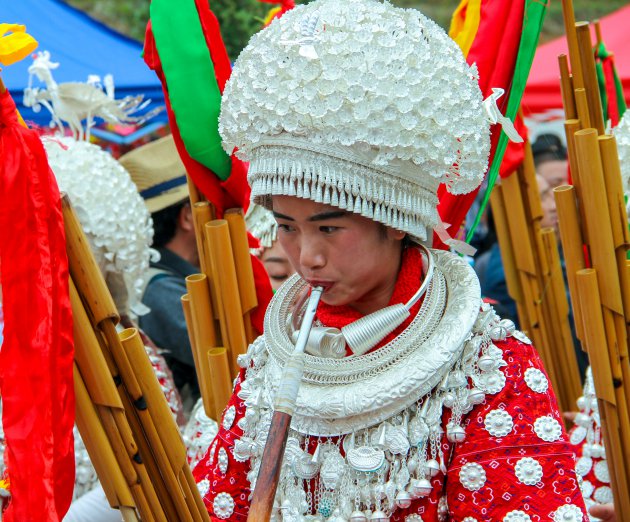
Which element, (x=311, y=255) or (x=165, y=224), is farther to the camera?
(x=165, y=224)

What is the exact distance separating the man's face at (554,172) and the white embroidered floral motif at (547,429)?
3.29 meters

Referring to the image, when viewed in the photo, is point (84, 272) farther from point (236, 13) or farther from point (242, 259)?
point (236, 13)

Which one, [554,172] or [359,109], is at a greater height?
[359,109]

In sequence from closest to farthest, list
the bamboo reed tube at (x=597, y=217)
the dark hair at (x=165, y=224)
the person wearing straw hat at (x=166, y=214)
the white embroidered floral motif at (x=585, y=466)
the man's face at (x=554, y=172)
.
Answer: the bamboo reed tube at (x=597, y=217)
the white embroidered floral motif at (x=585, y=466)
the person wearing straw hat at (x=166, y=214)
the dark hair at (x=165, y=224)
the man's face at (x=554, y=172)

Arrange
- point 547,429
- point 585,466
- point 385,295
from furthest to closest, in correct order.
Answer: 1. point 585,466
2. point 385,295
3. point 547,429

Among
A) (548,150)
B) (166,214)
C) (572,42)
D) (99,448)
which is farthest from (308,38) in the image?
(548,150)

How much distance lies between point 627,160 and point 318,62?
141 centimetres

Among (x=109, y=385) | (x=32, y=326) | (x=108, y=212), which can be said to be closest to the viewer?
(x=32, y=326)

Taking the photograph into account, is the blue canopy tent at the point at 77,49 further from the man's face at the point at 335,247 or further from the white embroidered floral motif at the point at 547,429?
the white embroidered floral motif at the point at 547,429

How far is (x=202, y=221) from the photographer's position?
2.43 metres

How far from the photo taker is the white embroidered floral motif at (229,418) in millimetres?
1920

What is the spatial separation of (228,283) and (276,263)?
68cm

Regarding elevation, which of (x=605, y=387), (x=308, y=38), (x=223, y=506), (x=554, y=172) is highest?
(x=308, y=38)

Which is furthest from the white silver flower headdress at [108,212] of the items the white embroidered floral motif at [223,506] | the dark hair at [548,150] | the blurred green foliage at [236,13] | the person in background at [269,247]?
the dark hair at [548,150]
